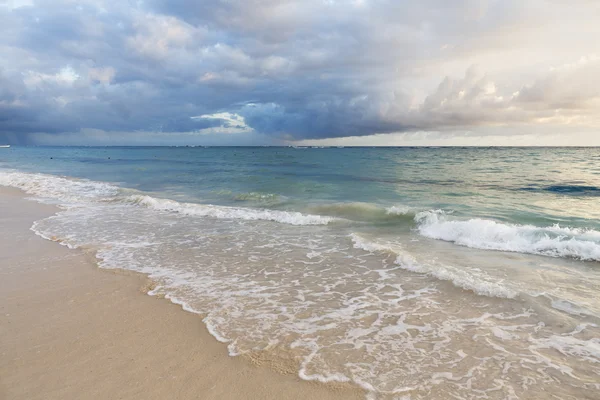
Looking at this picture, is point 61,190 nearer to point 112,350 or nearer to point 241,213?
point 241,213

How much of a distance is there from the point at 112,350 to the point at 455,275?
7.31 metres

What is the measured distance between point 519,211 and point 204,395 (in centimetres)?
1811

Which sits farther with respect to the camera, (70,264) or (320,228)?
(320,228)

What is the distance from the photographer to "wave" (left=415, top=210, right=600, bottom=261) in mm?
10547

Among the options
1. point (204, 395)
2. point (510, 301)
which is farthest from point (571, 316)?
point (204, 395)

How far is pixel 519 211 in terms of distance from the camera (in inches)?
682

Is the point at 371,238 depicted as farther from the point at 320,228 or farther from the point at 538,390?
the point at 538,390

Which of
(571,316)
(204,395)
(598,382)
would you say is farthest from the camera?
(571,316)

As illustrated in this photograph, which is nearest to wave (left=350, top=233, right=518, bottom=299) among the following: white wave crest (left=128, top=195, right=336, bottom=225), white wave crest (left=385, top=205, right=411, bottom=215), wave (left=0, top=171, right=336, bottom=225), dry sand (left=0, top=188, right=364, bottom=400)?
dry sand (left=0, top=188, right=364, bottom=400)

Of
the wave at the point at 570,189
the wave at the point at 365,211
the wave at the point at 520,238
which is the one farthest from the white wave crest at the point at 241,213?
the wave at the point at 570,189

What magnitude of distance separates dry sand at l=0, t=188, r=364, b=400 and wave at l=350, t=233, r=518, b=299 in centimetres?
463

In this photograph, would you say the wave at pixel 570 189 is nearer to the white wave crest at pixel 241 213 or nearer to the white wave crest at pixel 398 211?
the white wave crest at pixel 398 211

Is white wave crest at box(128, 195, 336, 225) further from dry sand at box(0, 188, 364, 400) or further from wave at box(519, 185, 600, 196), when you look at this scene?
wave at box(519, 185, 600, 196)

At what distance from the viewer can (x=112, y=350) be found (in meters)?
5.00
